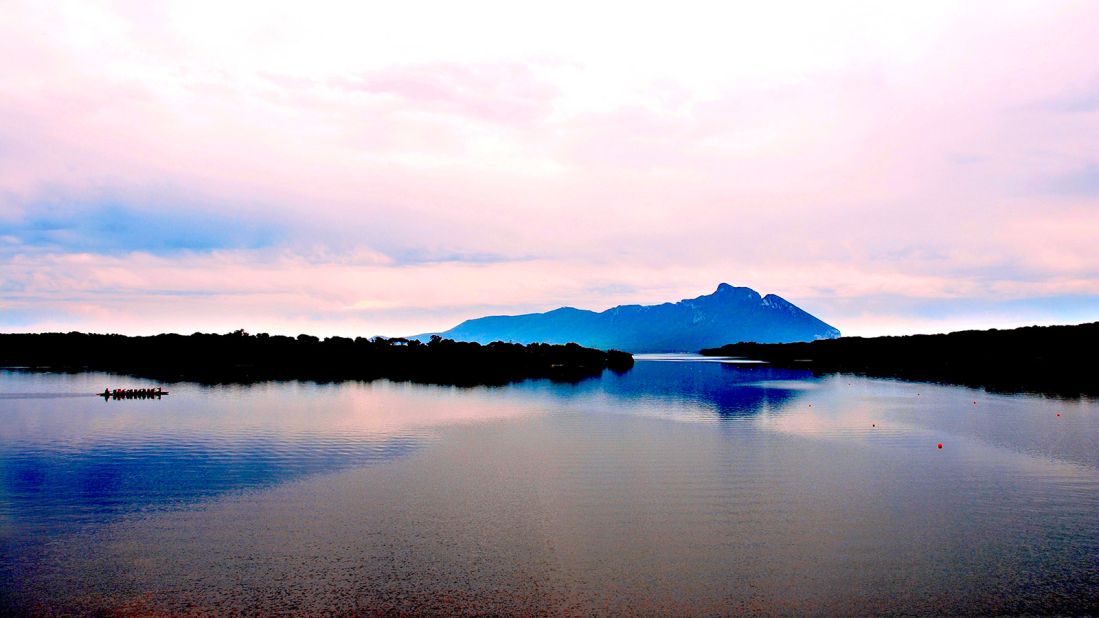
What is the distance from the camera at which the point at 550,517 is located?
3541 centimetres

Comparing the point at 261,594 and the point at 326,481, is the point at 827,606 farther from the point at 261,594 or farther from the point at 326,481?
the point at 326,481

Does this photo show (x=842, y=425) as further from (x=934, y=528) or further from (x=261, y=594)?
(x=261, y=594)

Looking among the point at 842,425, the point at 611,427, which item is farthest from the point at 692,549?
the point at 842,425

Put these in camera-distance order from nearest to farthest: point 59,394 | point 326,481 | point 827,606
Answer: point 827,606 → point 326,481 → point 59,394

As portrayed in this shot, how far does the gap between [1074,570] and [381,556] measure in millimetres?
28911

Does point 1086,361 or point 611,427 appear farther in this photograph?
point 1086,361

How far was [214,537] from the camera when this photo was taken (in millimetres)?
32094

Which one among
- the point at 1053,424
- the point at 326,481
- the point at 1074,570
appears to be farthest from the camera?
the point at 1053,424

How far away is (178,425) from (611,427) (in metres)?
46.5

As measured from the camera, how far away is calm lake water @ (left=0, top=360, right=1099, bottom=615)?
25625 mm

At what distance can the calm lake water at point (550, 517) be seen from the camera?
25.6 metres

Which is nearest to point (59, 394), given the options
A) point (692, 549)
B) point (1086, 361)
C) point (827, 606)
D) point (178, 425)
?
point (178, 425)

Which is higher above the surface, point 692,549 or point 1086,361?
point 1086,361

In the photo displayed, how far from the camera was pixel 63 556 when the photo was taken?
2920cm
